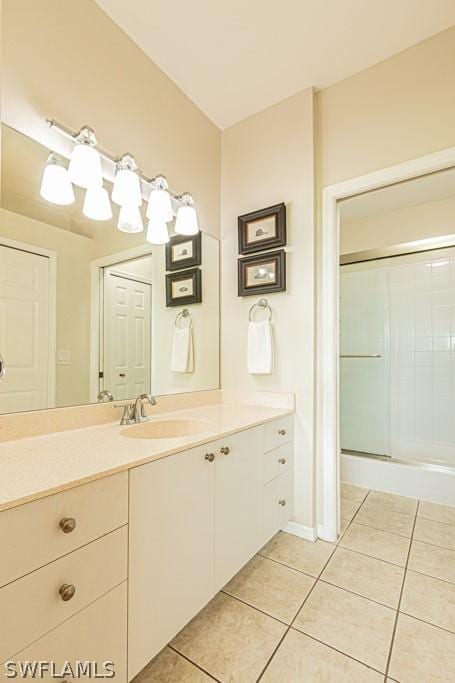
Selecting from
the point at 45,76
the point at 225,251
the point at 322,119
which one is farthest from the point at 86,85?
the point at 322,119

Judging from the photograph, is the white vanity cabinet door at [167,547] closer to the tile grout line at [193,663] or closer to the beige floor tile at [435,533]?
the tile grout line at [193,663]

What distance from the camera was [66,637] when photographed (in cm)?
77

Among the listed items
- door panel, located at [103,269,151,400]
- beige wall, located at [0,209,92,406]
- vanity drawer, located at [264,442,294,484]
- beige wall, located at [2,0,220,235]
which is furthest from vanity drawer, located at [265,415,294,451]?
beige wall, located at [2,0,220,235]

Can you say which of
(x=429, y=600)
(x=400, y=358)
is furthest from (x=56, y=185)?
(x=400, y=358)

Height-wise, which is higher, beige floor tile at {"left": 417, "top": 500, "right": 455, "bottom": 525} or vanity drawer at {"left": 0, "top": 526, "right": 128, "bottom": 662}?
vanity drawer at {"left": 0, "top": 526, "right": 128, "bottom": 662}

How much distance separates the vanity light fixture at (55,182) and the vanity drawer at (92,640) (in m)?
1.43

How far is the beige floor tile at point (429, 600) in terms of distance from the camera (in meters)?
1.25

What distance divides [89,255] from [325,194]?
4.52 feet

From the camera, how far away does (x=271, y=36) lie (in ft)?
5.25

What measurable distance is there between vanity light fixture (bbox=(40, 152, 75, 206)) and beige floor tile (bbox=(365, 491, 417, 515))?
2.63 metres

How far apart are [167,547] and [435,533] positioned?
1725 millimetres

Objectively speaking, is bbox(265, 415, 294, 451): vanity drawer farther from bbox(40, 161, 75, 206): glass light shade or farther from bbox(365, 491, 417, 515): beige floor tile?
bbox(40, 161, 75, 206): glass light shade

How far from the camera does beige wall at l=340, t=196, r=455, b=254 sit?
257 centimetres

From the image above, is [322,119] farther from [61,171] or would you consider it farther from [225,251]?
[61,171]
